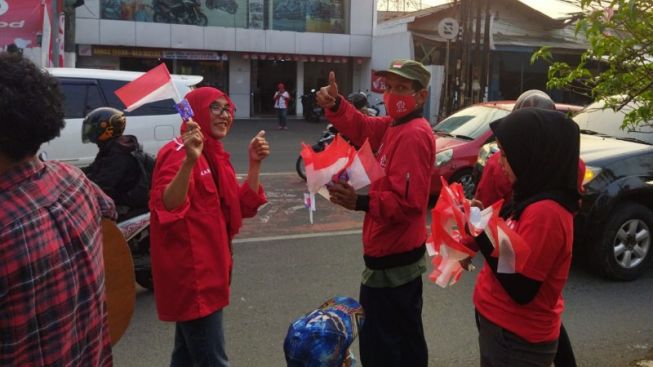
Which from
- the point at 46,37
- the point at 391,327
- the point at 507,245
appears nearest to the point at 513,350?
the point at 507,245

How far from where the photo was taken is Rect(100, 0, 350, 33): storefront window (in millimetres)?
25281

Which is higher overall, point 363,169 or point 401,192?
point 363,169

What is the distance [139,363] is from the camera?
3.88 meters

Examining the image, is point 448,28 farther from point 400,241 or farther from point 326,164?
point 326,164

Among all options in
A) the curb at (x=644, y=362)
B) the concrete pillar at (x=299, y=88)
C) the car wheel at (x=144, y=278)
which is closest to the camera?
the curb at (x=644, y=362)

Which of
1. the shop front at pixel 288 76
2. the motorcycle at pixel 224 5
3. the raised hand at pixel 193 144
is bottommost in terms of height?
the raised hand at pixel 193 144

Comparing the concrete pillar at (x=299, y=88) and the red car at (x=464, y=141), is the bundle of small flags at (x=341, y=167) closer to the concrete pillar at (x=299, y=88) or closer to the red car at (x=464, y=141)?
the red car at (x=464, y=141)

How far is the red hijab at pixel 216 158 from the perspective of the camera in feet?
9.08

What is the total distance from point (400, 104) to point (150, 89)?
124cm

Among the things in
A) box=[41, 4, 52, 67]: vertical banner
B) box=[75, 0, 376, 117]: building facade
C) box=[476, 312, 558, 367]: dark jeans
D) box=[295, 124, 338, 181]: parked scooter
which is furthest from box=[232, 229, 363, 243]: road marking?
box=[75, 0, 376, 117]: building facade

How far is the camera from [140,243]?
510 centimetres

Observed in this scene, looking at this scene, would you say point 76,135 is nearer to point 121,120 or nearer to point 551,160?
point 121,120

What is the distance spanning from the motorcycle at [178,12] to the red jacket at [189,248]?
82.0ft

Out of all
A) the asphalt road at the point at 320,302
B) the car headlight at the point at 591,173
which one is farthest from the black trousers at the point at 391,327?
the car headlight at the point at 591,173
